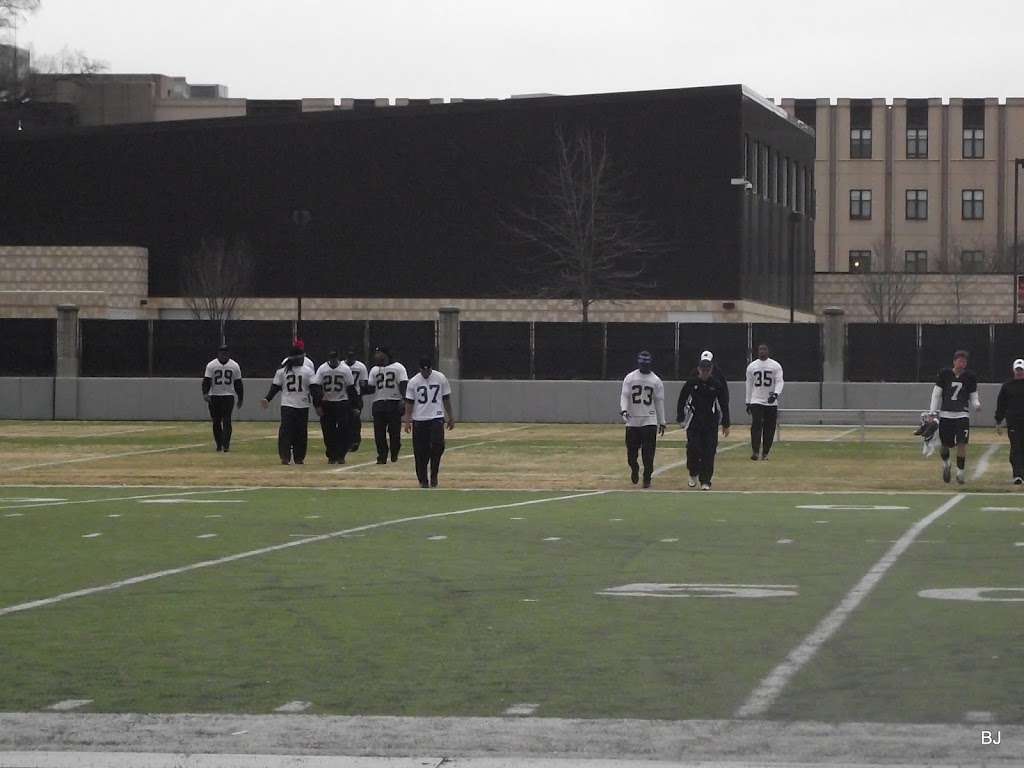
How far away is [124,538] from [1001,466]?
17696 mm

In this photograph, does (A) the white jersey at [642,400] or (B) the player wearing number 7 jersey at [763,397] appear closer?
(A) the white jersey at [642,400]

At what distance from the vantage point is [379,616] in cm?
1192

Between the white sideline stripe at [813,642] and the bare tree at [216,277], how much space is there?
5334 centimetres

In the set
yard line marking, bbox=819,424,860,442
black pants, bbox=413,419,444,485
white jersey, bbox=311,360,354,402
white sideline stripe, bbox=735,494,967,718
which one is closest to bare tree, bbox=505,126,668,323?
yard line marking, bbox=819,424,860,442

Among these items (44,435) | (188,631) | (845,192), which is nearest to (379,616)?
(188,631)

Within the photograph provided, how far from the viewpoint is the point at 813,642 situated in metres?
10.8

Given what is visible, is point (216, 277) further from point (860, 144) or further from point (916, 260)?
point (916, 260)

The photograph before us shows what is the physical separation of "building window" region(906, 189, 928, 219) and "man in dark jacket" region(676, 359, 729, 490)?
85.3 meters

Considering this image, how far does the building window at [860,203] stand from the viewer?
108312 millimetres

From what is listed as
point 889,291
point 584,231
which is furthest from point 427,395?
point 889,291

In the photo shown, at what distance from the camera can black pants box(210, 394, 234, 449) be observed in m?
32.8

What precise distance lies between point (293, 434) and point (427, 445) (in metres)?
5.78

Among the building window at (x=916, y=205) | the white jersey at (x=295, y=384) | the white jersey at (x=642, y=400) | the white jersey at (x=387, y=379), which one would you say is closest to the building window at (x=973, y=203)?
the building window at (x=916, y=205)

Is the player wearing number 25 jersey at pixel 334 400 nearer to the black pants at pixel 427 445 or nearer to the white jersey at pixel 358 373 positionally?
the white jersey at pixel 358 373
